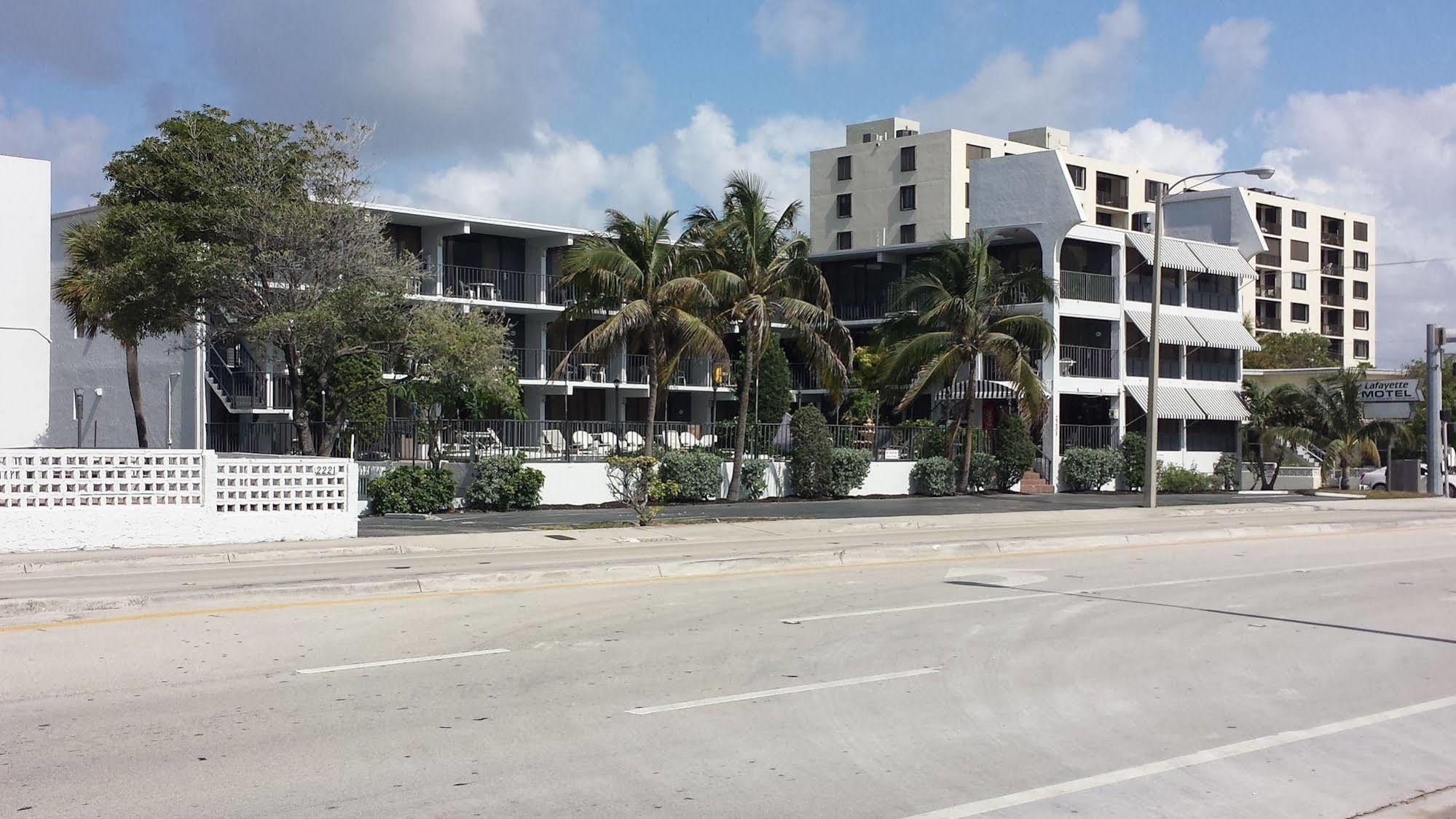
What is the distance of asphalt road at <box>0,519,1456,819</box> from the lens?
662cm

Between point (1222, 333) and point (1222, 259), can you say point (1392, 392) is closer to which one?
point (1222, 333)

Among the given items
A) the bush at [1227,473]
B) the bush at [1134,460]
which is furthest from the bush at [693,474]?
the bush at [1227,473]

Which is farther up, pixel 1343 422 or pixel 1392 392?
pixel 1392 392

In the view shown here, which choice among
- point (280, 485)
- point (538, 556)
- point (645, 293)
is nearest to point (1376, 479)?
point (645, 293)

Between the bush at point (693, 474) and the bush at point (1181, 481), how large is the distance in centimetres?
→ 1934

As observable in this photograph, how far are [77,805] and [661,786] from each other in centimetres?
282

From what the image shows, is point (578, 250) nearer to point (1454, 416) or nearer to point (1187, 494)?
point (1187, 494)

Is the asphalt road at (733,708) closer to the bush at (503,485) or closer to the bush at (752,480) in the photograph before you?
the bush at (503,485)

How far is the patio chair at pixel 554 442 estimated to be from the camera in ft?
115

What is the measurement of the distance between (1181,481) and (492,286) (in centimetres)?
2568

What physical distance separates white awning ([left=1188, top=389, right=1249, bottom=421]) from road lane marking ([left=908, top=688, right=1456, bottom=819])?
4220 centimetres

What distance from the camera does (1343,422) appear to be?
48.1m

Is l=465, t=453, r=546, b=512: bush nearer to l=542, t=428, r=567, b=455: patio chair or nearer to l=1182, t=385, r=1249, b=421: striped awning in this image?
l=542, t=428, r=567, b=455: patio chair

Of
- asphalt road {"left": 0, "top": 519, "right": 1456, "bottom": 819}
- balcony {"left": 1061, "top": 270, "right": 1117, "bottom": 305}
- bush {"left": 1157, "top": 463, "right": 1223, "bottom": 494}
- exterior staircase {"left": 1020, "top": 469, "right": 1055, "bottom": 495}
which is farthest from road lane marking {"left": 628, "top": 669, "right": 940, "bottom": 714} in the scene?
bush {"left": 1157, "top": 463, "right": 1223, "bottom": 494}
